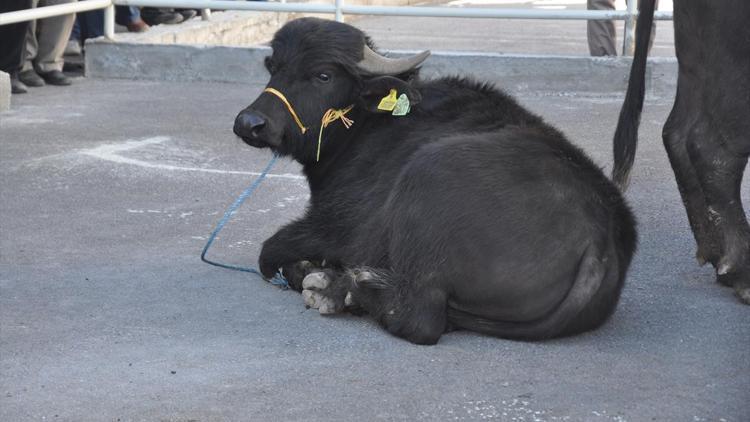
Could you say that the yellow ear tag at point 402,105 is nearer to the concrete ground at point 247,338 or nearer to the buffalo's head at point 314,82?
the buffalo's head at point 314,82

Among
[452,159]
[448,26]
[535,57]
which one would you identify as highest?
[452,159]

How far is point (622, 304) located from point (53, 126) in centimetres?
488

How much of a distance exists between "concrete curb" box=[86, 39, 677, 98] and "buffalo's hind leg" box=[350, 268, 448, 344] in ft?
16.2

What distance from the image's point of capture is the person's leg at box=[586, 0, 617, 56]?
10.7 metres

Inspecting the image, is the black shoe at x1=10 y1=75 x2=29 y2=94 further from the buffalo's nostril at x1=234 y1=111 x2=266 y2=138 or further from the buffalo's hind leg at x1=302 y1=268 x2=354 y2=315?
the buffalo's hind leg at x1=302 y1=268 x2=354 y2=315

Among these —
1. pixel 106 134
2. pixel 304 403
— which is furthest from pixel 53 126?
pixel 304 403

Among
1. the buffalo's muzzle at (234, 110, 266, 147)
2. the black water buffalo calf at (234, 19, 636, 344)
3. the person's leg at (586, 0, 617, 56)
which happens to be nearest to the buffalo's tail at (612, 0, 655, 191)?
the black water buffalo calf at (234, 19, 636, 344)

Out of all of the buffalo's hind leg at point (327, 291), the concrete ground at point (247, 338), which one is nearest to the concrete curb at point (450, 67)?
the concrete ground at point (247, 338)

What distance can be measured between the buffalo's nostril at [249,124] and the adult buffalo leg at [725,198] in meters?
1.78

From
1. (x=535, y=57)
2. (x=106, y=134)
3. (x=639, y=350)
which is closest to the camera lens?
(x=639, y=350)

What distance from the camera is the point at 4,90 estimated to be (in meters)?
9.26

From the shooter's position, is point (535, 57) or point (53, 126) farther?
point (535, 57)

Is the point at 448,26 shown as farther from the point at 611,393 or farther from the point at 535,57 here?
the point at 611,393

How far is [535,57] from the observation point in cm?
1015
